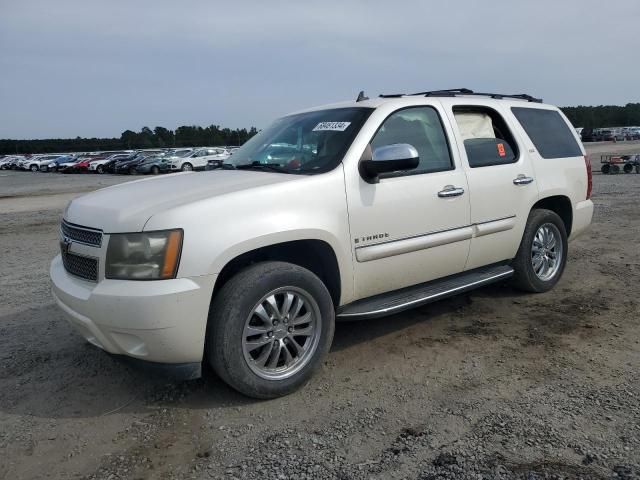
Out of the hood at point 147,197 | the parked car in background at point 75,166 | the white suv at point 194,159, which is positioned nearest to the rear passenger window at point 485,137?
the hood at point 147,197

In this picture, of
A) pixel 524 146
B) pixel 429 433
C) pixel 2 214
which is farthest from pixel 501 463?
pixel 2 214

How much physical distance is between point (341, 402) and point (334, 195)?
51.2 inches

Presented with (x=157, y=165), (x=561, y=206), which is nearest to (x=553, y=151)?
(x=561, y=206)

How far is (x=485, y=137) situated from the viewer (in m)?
4.75

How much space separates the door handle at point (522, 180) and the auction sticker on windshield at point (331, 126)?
1694 mm

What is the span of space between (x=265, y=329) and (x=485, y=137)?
2641 millimetres

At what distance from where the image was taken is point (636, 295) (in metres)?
5.31

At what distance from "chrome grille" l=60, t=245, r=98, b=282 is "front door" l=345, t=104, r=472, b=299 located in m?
1.60

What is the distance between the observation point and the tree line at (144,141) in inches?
3351

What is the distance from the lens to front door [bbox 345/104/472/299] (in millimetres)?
3740

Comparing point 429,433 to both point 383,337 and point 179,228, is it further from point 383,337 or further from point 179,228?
point 179,228

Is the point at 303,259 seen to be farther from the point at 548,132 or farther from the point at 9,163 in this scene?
the point at 9,163

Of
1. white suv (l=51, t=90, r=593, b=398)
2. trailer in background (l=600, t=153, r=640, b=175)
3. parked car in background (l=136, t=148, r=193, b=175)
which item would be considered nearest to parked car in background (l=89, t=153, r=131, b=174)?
parked car in background (l=136, t=148, r=193, b=175)

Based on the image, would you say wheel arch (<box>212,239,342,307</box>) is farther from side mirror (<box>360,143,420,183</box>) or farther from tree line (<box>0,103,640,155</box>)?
tree line (<box>0,103,640,155</box>)
